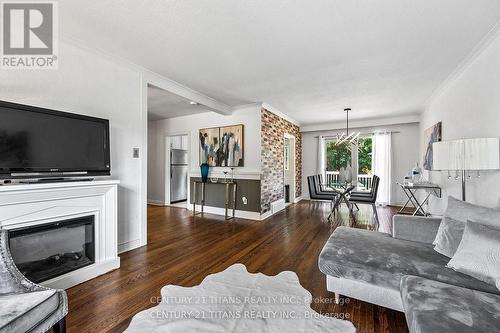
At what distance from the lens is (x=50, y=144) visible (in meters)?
2.00

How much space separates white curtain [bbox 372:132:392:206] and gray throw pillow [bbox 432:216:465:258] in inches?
182

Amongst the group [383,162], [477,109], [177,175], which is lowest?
[177,175]

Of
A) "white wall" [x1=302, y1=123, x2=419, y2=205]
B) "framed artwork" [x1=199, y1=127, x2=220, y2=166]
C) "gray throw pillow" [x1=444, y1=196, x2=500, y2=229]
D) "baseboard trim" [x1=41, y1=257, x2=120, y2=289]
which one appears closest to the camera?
"gray throw pillow" [x1=444, y1=196, x2=500, y2=229]

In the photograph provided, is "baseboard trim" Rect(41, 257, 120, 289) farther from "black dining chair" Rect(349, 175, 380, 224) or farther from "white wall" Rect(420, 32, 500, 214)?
"black dining chair" Rect(349, 175, 380, 224)

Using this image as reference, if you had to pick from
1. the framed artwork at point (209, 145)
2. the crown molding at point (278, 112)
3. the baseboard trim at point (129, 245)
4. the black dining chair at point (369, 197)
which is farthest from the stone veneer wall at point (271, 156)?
the baseboard trim at point (129, 245)

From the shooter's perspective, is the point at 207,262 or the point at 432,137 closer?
the point at 207,262

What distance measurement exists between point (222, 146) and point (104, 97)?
2703 millimetres

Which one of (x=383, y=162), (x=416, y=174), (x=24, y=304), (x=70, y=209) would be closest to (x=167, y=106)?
(x=70, y=209)

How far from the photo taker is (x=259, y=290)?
192cm

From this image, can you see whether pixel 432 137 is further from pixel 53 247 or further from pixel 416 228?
pixel 53 247

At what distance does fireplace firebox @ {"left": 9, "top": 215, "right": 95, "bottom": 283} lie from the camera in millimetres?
1797

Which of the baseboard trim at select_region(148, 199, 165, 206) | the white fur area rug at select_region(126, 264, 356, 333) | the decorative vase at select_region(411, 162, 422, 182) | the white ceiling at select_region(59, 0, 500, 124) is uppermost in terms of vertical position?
the white ceiling at select_region(59, 0, 500, 124)

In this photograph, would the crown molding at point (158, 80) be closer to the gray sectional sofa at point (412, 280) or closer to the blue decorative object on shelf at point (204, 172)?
the blue decorative object on shelf at point (204, 172)

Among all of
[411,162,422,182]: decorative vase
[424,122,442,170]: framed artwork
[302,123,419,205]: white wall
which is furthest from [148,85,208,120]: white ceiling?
[302,123,419,205]: white wall
